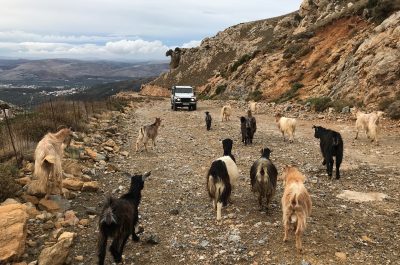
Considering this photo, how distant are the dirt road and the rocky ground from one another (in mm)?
21

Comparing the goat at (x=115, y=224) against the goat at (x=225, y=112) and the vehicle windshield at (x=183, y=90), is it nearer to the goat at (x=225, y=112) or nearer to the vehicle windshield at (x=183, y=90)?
the goat at (x=225, y=112)

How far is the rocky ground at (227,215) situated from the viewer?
23.4 feet

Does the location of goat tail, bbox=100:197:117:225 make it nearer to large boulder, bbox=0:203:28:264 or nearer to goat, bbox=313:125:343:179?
large boulder, bbox=0:203:28:264

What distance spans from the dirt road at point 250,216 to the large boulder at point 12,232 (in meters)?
1.03

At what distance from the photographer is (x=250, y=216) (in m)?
8.77

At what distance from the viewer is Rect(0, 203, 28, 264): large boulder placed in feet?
21.2

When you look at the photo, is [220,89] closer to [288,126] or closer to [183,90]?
[183,90]

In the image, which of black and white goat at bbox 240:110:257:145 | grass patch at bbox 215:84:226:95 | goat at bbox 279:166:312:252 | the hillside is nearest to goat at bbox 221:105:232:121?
the hillside

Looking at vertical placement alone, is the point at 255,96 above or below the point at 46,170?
below

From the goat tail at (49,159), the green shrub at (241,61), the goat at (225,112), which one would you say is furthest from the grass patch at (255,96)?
the goat tail at (49,159)

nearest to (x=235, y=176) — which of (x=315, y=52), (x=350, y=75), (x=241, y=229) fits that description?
(x=241, y=229)

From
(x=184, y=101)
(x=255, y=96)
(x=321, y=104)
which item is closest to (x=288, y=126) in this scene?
(x=321, y=104)

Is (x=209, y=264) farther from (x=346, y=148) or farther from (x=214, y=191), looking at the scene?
(x=346, y=148)

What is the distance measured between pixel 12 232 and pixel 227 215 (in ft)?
14.5
